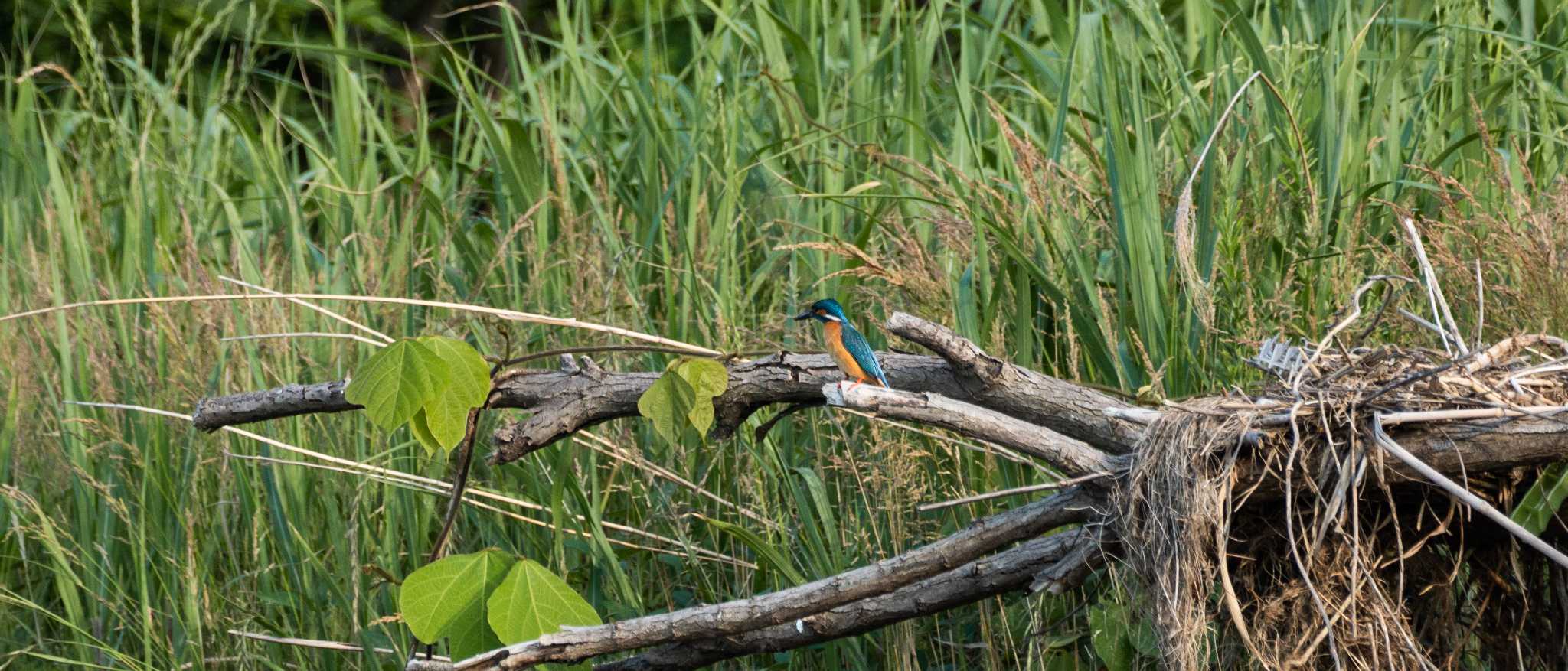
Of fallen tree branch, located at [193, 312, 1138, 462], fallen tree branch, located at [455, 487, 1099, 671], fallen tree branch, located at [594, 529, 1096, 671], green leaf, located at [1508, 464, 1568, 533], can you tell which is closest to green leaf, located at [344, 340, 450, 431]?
fallen tree branch, located at [193, 312, 1138, 462]

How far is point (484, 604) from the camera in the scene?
2.11 meters

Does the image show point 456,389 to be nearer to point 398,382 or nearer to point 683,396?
point 398,382

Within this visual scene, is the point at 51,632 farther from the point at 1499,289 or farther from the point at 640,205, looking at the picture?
the point at 1499,289

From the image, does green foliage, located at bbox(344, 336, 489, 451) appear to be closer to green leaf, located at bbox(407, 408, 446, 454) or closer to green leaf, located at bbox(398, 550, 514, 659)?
green leaf, located at bbox(407, 408, 446, 454)

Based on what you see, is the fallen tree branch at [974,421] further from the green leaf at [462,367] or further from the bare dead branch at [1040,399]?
the green leaf at [462,367]

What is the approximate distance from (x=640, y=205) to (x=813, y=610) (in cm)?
189

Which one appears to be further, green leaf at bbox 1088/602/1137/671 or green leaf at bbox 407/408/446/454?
green leaf at bbox 1088/602/1137/671

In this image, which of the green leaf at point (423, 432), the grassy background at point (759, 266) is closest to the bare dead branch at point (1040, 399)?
the grassy background at point (759, 266)

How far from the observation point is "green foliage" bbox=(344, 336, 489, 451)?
78.4 inches

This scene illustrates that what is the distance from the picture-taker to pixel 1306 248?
2.61 metres

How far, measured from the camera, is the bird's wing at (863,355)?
2.01 m

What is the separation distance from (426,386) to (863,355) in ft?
2.08

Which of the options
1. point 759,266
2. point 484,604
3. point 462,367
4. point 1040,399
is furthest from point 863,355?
point 759,266

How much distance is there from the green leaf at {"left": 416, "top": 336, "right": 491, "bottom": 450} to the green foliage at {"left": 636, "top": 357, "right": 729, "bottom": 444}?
0.26 m
